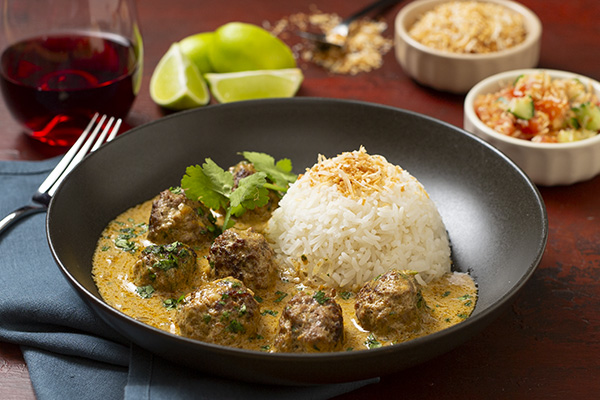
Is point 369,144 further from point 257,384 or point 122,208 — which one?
point 257,384

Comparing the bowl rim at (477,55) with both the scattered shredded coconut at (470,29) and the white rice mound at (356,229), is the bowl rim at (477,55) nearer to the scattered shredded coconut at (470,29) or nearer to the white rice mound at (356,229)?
the scattered shredded coconut at (470,29)

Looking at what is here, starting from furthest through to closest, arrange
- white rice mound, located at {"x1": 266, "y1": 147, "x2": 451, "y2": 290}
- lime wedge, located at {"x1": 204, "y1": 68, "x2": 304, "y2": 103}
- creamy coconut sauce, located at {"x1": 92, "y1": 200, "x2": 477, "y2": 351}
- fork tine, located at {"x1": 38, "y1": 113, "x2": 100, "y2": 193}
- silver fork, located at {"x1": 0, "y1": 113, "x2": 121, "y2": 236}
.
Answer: lime wedge, located at {"x1": 204, "y1": 68, "x2": 304, "y2": 103} < fork tine, located at {"x1": 38, "y1": 113, "x2": 100, "y2": 193} < silver fork, located at {"x1": 0, "y1": 113, "x2": 121, "y2": 236} < white rice mound, located at {"x1": 266, "y1": 147, "x2": 451, "y2": 290} < creamy coconut sauce, located at {"x1": 92, "y1": 200, "x2": 477, "y2": 351}

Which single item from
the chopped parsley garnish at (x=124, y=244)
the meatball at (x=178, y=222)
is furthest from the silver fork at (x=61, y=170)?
the meatball at (x=178, y=222)

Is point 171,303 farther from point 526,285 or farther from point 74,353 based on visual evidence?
point 526,285

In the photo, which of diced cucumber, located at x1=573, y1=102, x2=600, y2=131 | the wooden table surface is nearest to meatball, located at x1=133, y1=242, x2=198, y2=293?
the wooden table surface

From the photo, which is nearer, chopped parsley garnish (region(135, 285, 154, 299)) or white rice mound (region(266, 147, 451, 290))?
chopped parsley garnish (region(135, 285, 154, 299))

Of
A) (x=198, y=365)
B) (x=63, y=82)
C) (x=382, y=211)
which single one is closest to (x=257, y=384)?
(x=198, y=365)

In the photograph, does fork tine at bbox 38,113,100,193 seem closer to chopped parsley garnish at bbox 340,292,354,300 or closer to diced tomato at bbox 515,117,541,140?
chopped parsley garnish at bbox 340,292,354,300
